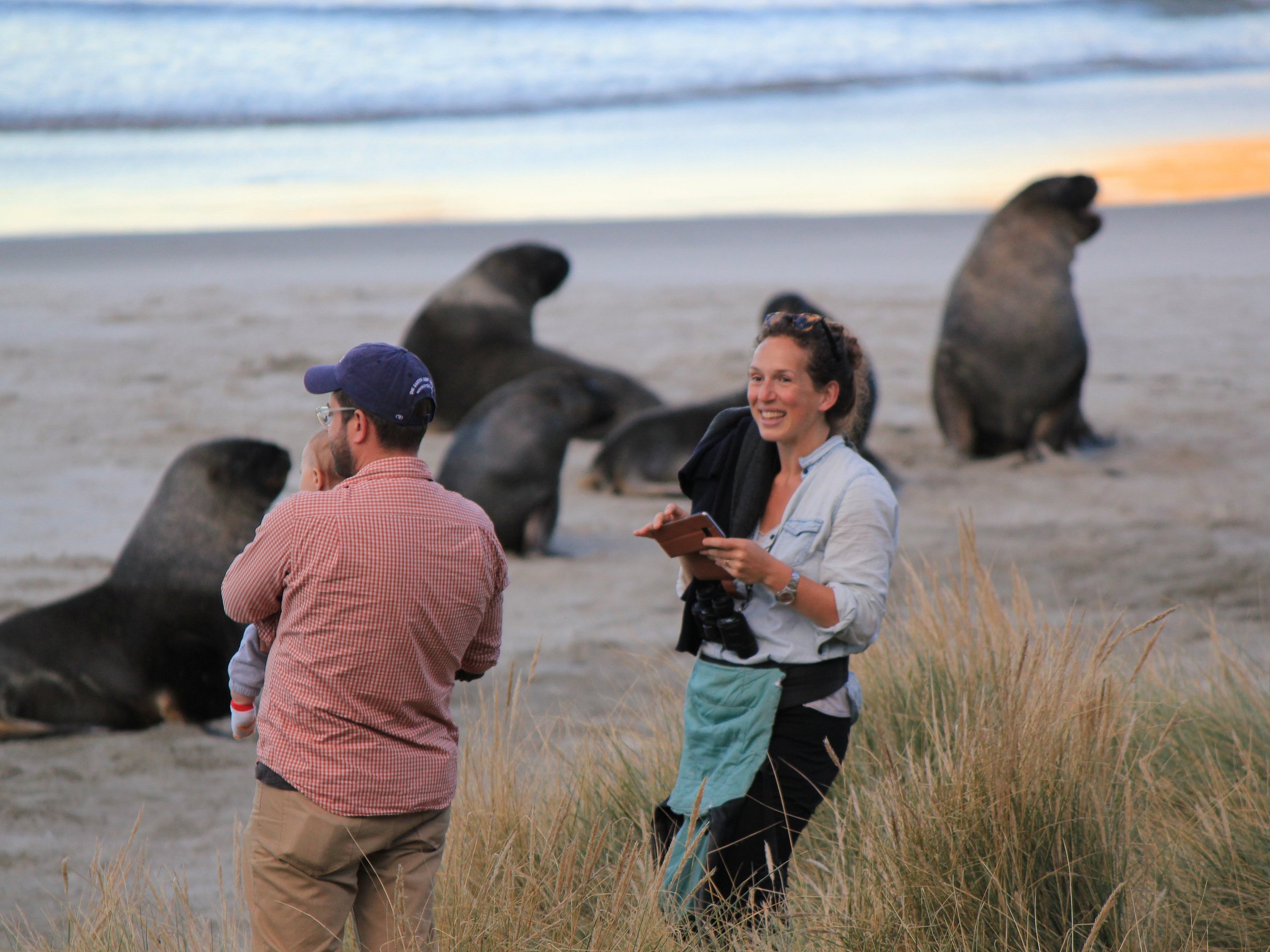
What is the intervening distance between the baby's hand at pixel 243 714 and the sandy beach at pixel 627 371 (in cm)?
132

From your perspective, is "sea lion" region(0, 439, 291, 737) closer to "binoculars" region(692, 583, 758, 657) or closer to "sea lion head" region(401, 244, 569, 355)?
"binoculars" region(692, 583, 758, 657)

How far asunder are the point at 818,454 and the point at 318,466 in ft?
3.39

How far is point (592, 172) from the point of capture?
69.5 feet

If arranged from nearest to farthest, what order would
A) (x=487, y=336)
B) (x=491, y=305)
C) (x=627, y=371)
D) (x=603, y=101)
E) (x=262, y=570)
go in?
(x=262, y=570), (x=487, y=336), (x=491, y=305), (x=627, y=371), (x=603, y=101)

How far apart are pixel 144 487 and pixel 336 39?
26738mm

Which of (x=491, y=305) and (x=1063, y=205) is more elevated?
(x=1063, y=205)

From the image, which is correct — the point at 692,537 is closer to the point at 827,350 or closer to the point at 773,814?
the point at 827,350

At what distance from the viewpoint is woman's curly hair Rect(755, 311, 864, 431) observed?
282 centimetres

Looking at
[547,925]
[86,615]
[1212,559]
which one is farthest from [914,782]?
[1212,559]

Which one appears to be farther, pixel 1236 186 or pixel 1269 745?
pixel 1236 186

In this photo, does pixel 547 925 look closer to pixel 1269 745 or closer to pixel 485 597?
pixel 485 597

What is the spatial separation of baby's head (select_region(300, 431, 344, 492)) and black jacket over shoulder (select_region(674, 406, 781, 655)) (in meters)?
0.79

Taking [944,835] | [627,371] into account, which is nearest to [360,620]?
[944,835]

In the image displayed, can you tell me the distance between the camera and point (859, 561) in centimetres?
275
